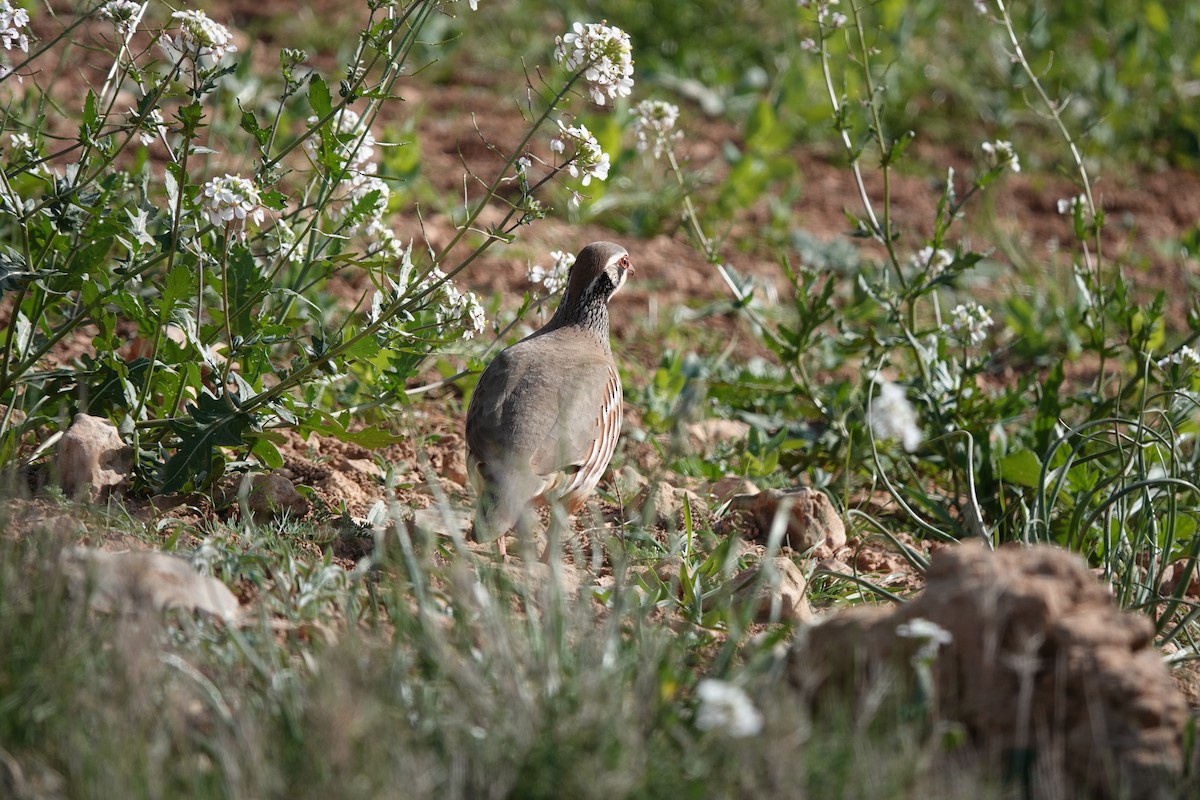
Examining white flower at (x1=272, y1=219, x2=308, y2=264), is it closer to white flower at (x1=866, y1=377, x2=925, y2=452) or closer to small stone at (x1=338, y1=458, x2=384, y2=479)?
small stone at (x1=338, y1=458, x2=384, y2=479)

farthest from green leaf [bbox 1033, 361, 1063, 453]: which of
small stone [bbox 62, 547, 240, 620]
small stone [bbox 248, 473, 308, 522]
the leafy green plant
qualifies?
small stone [bbox 62, 547, 240, 620]

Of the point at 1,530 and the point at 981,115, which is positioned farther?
the point at 981,115

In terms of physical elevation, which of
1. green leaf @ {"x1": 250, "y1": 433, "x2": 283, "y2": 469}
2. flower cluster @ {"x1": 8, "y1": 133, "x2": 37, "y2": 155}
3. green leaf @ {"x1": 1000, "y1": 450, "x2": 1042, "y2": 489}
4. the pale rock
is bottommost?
the pale rock

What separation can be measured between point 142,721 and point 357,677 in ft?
1.30

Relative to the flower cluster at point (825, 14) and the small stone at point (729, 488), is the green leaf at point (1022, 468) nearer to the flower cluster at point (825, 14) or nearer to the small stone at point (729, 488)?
the small stone at point (729, 488)

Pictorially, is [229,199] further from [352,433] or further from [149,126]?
[352,433]

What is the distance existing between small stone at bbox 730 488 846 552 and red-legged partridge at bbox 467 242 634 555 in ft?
1.97

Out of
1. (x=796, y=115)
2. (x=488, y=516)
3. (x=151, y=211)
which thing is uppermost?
(x=796, y=115)

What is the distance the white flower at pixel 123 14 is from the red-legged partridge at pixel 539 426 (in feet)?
5.20

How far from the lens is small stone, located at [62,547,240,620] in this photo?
2758 millimetres

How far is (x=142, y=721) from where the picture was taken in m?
2.41

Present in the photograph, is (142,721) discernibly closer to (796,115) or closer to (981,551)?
(981,551)

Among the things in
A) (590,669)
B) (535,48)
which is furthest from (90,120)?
(535,48)

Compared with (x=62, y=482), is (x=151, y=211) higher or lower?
higher
